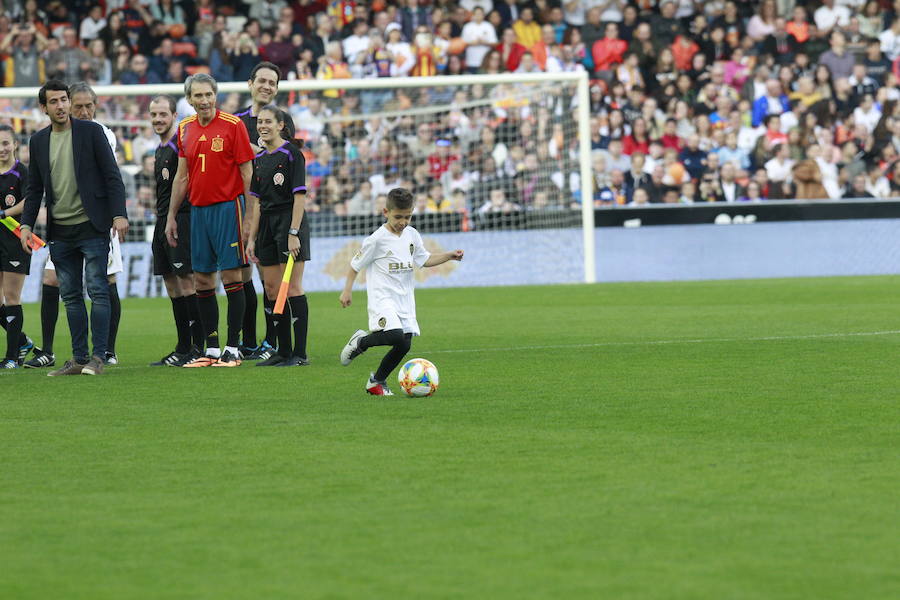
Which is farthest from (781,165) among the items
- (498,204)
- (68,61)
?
(68,61)

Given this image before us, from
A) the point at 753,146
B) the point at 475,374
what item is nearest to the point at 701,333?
the point at 475,374

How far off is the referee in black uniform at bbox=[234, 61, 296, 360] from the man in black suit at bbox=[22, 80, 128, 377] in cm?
121

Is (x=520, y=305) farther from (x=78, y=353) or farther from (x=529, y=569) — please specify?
(x=529, y=569)

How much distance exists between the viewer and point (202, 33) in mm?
24531

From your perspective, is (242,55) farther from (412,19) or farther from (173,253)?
(173,253)

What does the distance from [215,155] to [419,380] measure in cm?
292

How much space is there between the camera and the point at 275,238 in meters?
10.5

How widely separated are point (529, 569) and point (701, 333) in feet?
26.8

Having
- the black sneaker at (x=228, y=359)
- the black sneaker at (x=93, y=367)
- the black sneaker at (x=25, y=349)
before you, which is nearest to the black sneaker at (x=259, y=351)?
the black sneaker at (x=228, y=359)

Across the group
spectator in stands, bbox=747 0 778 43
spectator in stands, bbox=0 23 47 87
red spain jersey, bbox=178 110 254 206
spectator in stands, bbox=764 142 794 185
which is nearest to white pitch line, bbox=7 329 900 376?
red spain jersey, bbox=178 110 254 206

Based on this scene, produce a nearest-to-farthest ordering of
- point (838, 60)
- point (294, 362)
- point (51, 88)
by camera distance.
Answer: point (51, 88), point (294, 362), point (838, 60)

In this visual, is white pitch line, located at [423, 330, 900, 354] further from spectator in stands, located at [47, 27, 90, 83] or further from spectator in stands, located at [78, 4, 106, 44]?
spectator in stands, located at [78, 4, 106, 44]

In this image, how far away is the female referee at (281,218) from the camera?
10.2m

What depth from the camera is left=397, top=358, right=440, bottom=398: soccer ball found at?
321 inches
